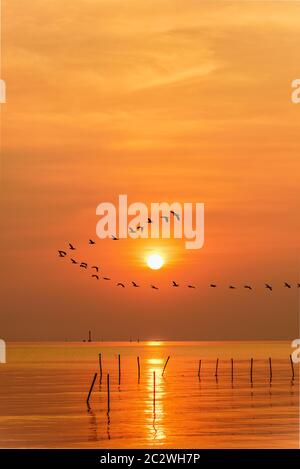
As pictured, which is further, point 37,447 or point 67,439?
point 67,439

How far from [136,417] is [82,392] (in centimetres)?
3398

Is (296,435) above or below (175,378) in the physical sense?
below

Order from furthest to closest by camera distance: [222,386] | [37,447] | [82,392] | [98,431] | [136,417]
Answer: [222,386]
[82,392]
[136,417]
[98,431]
[37,447]

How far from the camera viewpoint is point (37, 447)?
6506cm

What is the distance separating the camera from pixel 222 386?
434 feet

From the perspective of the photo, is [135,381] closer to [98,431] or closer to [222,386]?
[222,386]

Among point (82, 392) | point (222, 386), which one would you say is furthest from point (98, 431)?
point (222, 386)
